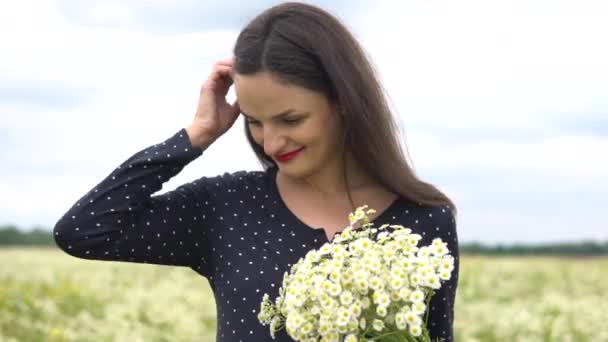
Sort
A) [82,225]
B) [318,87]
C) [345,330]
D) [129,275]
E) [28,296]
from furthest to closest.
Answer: [129,275]
[28,296]
[82,225]
[318,87]
[345,330]

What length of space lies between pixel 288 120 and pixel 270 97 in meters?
0.07

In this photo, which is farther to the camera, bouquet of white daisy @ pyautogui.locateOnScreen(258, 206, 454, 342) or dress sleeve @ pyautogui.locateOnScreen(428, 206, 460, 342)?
dress sleeve @ pyautogui.locateOnScreen(428, 206, 460, 342)

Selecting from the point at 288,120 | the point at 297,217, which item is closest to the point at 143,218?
the point at 297,217

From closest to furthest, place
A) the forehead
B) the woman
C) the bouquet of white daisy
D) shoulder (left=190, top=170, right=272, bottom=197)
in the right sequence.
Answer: the bouquet of white daisy, the forehead, the woman, shoulder (left=190, top=170, right=272, bottom=197)

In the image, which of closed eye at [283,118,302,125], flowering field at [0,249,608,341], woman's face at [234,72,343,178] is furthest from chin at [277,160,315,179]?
flowering field at [0,249,608,341]

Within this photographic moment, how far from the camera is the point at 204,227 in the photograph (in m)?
2.85

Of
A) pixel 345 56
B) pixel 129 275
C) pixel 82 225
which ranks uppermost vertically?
pixel 345 56

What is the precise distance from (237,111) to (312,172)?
32 centimetres

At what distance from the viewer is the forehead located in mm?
2533

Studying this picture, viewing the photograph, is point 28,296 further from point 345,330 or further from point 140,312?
point 345,330

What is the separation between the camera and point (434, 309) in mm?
2771

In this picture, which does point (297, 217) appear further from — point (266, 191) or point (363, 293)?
point (363, 293)

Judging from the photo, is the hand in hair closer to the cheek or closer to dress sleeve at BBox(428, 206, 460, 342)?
the cheek

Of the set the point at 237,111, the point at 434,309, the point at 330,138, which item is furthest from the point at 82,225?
the point at 434,309
